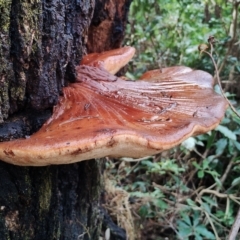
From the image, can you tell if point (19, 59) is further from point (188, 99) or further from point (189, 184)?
point (189, 184)

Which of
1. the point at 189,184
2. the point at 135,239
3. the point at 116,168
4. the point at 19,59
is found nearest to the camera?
the point at 19,59

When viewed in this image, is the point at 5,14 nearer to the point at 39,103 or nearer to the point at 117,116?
the point at 39,103

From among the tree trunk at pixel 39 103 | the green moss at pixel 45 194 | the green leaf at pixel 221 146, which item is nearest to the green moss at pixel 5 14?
the tree trunk at pixel 39 103

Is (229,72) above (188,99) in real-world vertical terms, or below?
below

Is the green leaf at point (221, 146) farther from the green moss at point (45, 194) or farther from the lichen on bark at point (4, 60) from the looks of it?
the lichen on bark at point (4, 60)

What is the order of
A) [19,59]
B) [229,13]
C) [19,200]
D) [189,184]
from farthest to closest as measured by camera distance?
[229,13], [189,184], [19,200], [19,59]

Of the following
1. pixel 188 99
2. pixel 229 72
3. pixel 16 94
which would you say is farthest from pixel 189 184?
pixel 16 94

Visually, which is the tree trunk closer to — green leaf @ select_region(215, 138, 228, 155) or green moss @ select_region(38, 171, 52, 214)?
green moss @ select_region(38, 171, 52, 214)

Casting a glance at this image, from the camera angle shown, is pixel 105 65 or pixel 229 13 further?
pixel 229 13
